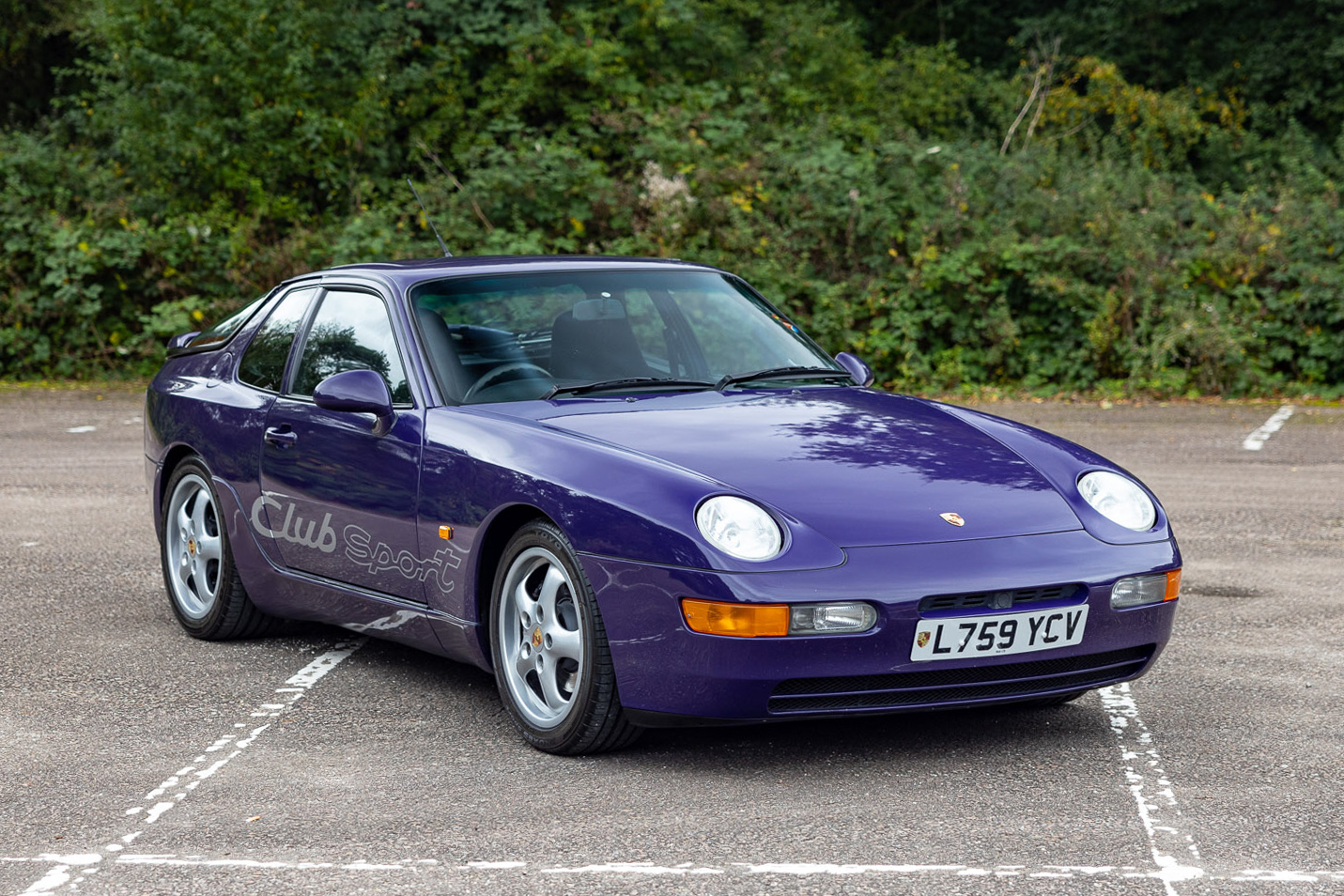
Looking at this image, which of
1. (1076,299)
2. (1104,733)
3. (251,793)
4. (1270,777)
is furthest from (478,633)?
(1076,299)

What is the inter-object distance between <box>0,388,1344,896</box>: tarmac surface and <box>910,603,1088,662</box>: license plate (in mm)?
352

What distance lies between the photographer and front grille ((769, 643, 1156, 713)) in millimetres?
4227

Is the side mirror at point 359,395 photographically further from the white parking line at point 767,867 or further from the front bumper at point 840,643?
the white parking line at point 767,867

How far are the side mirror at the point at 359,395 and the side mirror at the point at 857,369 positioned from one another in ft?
5.30

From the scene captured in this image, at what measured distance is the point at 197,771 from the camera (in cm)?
452

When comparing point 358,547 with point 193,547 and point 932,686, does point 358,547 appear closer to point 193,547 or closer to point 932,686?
point 193,547

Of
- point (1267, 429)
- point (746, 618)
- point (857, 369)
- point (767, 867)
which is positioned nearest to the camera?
point (767, 867)

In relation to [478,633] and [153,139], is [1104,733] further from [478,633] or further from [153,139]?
[153,139]

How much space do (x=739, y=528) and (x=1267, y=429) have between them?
33.5 feet

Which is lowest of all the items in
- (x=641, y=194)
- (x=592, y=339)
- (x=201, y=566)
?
(x=641, y=194)

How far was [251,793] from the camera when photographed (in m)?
4.30

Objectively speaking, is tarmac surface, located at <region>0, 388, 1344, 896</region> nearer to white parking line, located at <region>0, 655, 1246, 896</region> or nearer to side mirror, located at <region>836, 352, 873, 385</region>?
white parking line, located at <region>0, 655, 1246, 896</region>

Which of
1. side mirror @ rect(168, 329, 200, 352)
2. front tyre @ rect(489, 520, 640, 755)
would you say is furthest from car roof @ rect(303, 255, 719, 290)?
front tyre @ rect(489, 520, 640, 755)

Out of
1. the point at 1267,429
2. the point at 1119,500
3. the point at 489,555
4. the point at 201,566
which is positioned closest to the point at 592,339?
the point at 489,555
